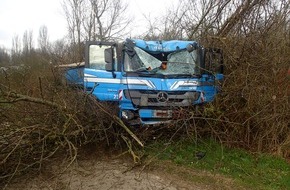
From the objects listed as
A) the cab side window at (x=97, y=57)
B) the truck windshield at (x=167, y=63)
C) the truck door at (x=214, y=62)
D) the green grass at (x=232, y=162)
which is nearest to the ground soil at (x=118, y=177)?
the green grass at (x=232, y=162)

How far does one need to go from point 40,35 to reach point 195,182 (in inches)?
1653

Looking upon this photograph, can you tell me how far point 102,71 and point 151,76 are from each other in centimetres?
105

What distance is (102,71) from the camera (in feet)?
21.5

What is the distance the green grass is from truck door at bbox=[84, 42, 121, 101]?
4.74 ft

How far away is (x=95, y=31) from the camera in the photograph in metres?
23.9

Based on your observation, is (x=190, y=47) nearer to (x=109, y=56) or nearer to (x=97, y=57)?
(x=109, y=56)

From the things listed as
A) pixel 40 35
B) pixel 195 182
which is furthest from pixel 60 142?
pixel 40 35

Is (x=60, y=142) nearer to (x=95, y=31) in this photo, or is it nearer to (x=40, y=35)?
(x=95, y=31)

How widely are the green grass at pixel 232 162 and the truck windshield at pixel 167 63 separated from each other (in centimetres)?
148

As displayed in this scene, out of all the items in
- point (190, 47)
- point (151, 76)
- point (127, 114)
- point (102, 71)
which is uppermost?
point (190, 47)

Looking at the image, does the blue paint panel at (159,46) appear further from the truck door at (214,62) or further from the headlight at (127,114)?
the headlight at (127,114)

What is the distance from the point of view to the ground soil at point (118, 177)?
15.0 feet

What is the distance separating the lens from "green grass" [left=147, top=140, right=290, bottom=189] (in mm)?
4832

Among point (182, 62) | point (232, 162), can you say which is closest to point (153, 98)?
point (182, 62)
